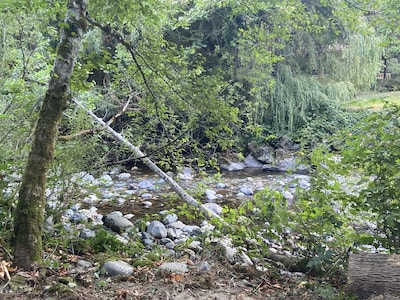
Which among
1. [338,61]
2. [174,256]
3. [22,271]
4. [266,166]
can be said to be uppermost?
[338,61]

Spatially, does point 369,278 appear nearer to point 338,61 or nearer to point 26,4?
point 26,4

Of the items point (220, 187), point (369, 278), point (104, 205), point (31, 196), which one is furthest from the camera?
point (220, 187)

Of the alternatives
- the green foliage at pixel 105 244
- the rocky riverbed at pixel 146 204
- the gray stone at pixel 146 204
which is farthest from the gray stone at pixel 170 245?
the gray stone at pixel 146 204

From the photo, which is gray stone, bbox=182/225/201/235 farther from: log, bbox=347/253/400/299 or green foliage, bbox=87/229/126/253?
log, bbox=347/253/400/299

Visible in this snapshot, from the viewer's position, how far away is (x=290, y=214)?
2.95m

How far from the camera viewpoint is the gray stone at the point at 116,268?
2.79 metres

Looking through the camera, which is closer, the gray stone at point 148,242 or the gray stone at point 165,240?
the gray stone at point 148,242

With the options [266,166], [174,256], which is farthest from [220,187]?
[174,256]

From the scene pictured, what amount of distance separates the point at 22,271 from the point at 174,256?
1.56 m

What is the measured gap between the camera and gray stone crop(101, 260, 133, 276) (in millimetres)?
2793

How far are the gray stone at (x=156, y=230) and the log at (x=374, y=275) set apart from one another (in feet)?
9.61

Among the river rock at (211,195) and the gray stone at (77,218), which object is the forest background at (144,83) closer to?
the gray stone at (77,218)

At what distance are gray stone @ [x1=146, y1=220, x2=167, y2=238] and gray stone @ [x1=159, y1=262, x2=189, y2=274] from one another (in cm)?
190

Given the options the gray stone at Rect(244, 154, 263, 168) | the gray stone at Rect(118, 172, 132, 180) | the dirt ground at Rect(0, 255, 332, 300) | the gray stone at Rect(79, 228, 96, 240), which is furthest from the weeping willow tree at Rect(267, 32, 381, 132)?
the dirt ground at Rect(0, 255, 332, 300)
